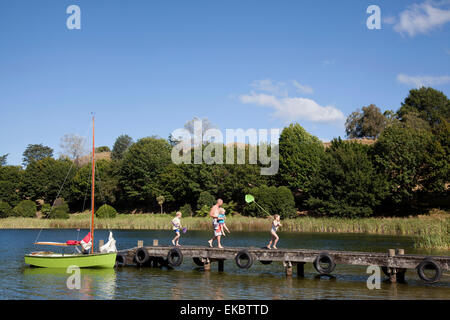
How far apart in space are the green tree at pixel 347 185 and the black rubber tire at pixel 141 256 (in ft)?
→ 140

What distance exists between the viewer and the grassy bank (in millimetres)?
33594

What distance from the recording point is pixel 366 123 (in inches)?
3836

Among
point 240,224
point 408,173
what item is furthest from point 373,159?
point 240,224

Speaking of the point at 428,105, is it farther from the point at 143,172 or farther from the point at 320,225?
the point at 320,225

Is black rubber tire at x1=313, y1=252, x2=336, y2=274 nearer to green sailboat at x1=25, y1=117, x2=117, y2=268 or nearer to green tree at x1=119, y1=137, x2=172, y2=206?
green sailboat at x1=25, y1=117, x2=117, y2=268

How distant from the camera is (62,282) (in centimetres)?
2128

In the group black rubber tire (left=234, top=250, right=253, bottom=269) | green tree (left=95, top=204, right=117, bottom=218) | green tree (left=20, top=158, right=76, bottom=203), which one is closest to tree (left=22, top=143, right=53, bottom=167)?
green tree (left=20, top=158, right=76, bottom=203)

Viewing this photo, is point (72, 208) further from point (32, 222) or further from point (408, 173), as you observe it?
point (408, 173)

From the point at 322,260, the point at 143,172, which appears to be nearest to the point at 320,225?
the point at 322,260

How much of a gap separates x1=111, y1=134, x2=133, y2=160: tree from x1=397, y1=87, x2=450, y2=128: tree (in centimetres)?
6890

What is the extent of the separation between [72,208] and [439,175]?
218ft

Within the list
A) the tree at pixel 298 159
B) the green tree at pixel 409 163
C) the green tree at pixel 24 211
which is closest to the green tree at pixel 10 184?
the green tree at pixel 24 211

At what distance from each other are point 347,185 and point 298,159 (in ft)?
38.8

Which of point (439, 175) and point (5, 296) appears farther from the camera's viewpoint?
point (439, 175)
